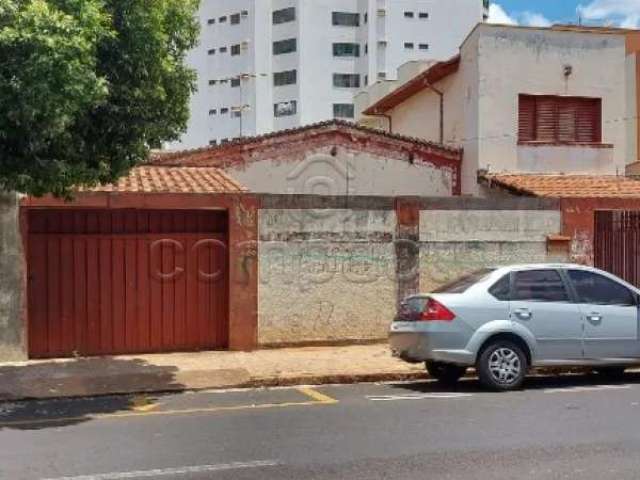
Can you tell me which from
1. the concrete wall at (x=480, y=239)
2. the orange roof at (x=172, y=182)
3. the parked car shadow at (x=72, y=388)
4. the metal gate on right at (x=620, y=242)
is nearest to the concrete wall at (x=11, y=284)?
the parked car shadow at (x=72, y=388)

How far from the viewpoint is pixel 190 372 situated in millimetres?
11961

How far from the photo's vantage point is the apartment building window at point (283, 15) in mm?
72688

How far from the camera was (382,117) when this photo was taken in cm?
2747

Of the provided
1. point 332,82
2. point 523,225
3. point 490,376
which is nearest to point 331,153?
point 523,225

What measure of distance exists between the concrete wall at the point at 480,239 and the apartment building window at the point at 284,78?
58412mm

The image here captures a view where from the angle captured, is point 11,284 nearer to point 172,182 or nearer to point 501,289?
point 172,182

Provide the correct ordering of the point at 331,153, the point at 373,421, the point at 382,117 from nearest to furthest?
the point at 373,421, the point at 331,153, the point at 382,117

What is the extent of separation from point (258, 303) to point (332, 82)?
6035 centimetres

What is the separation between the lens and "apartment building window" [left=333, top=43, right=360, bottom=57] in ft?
240

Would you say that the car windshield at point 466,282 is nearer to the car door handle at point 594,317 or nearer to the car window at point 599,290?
the car window at point 599,290

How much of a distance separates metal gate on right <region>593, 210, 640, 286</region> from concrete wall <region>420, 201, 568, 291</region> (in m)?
0.99

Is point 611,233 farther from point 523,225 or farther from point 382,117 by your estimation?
point 382,117

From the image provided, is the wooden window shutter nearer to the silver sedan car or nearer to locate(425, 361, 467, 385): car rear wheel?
the silver sedan car

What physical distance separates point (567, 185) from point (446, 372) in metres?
8.73
